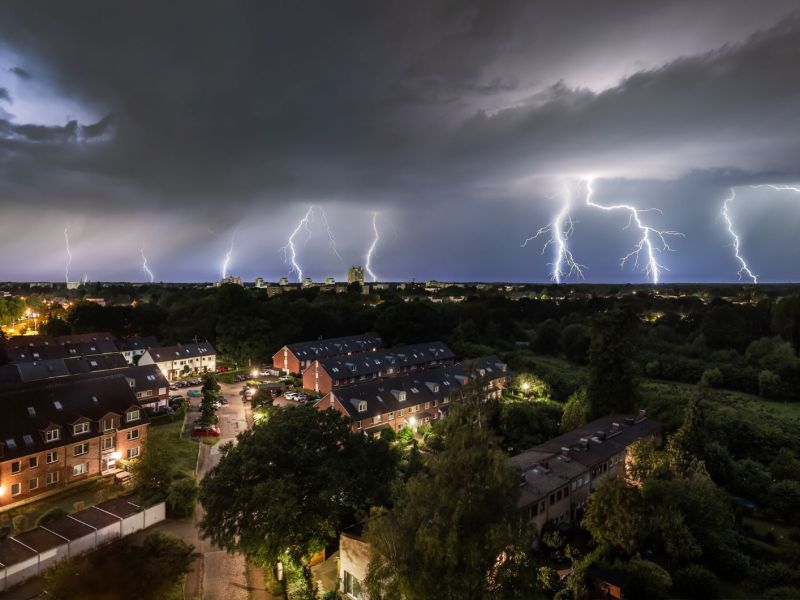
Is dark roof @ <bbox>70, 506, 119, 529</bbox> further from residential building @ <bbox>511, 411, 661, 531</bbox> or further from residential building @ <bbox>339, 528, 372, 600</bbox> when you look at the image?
residential building @ <bbox>511, 411, 661, 531</bbox>

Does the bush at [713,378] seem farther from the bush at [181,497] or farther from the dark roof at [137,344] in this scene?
the dark roof at [137,344]

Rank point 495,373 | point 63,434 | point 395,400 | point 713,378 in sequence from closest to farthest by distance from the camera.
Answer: point 63,434 → point 395,400 → point 495,373 → point 713,378

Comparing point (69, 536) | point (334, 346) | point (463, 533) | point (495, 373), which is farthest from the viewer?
point (334, 346)

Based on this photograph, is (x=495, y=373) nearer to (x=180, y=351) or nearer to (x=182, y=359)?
(x=182, y=359)

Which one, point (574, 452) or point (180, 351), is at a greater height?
point (180, 351)

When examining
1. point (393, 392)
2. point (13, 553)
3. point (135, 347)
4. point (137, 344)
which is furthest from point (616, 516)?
point (137, 344)

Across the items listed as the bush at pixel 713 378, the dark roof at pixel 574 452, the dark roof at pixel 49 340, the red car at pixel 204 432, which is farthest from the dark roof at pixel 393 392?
the dark roof at pixel 49 340

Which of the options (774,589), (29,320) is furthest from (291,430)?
(29,320)
